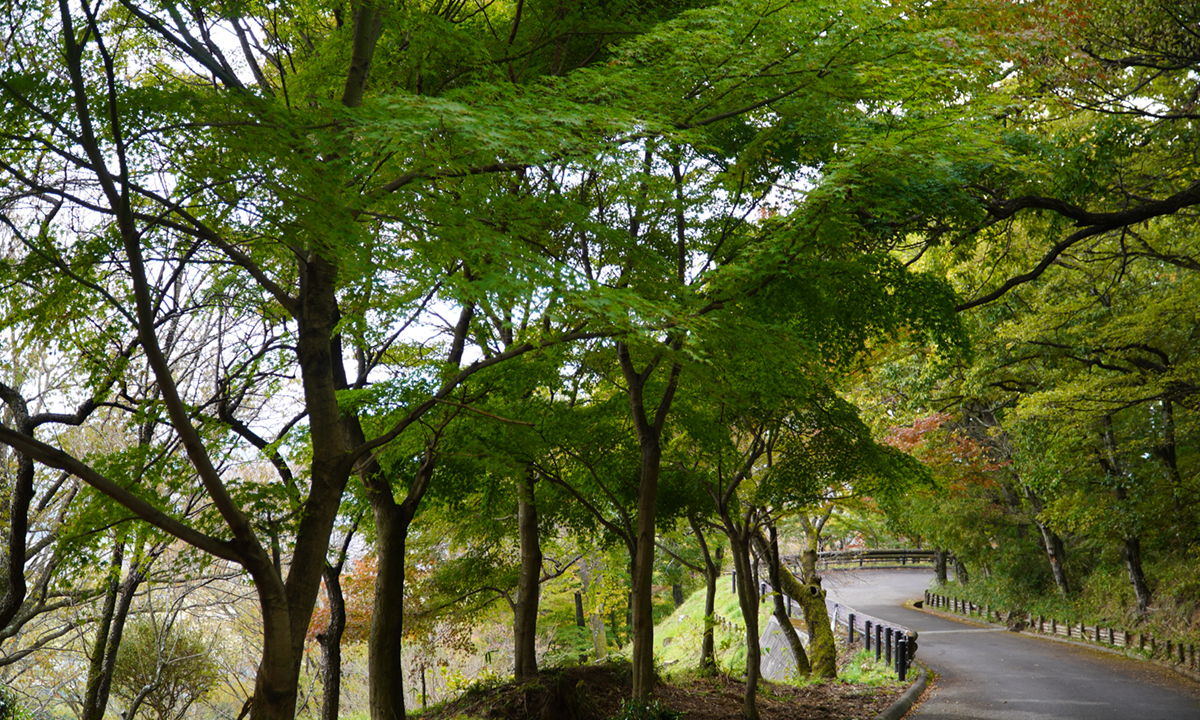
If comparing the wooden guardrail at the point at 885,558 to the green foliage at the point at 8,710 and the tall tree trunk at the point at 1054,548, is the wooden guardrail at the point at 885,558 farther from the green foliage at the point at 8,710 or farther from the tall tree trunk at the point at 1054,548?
the green foliage at the point at 8,710

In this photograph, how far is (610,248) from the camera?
8461 mm

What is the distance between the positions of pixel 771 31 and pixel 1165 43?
5.46m

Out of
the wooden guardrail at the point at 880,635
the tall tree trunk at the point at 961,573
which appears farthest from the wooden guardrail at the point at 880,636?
the tall tree trunk at the point at 961,573

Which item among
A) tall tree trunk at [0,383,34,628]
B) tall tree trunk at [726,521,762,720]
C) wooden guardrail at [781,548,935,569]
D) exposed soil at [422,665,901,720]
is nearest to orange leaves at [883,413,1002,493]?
exposed soil at [422,665,901,720]

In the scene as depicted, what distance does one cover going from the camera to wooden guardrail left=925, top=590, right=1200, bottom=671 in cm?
1458

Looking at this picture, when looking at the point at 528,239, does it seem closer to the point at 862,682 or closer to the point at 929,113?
the point at 929,113

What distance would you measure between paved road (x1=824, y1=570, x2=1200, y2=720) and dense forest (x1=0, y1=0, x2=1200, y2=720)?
2.71 metres

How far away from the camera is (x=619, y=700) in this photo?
11812 millimetres

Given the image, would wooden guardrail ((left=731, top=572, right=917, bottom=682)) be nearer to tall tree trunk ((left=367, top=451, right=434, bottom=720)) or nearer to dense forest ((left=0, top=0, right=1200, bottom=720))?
dense forest ((left=0, top=0, right=1200, bottom=720))

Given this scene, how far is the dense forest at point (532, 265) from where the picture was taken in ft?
18.5

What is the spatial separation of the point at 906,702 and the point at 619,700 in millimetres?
4361

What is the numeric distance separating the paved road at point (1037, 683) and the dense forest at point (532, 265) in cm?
271

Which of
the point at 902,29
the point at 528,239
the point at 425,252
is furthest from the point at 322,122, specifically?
the point at 902,29

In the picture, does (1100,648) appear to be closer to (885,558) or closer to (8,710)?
(8,710)
